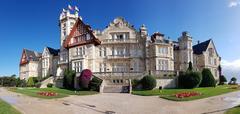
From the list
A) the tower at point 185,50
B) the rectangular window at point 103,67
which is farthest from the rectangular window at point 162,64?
the rectangular window at point 103,67

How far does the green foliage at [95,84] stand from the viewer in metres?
37.8

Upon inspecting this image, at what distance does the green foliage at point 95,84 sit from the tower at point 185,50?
2287cm

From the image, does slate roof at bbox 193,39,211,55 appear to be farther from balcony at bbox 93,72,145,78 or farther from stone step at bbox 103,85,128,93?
stone step at bbox 103,85,128,93

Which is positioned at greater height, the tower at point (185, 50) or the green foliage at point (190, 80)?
the tower at point (185, 50)

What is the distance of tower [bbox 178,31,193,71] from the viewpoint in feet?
167

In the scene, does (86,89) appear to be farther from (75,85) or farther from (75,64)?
(75,64)

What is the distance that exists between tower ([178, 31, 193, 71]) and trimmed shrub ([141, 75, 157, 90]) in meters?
17.5

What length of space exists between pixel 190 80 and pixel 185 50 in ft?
52.6

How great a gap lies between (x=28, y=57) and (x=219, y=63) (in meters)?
58.1

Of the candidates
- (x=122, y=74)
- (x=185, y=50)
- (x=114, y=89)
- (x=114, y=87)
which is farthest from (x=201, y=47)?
(x=114, y=89)

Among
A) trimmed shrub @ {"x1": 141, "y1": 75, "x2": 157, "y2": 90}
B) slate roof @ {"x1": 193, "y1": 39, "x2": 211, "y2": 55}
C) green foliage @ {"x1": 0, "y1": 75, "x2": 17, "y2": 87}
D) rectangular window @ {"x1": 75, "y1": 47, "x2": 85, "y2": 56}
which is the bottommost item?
green foliage @ {"x1": 0, "y1": 75, "x2": 17, "y2": 87}

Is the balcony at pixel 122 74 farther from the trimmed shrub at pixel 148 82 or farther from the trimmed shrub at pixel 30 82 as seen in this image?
the trimmed shrub at pixel 30 82

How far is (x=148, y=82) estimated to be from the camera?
118ft

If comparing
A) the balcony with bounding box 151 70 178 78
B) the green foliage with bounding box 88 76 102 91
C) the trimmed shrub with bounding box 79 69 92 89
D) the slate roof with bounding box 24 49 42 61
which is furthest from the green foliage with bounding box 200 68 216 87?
the slate roof with bounding box 24 49 42 61
